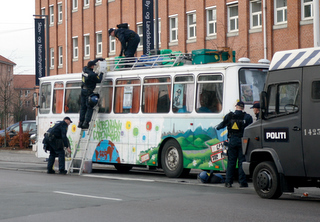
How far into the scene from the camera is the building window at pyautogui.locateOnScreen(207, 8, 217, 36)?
116 feet

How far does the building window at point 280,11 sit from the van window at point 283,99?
20122 mm

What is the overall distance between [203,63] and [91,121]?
4249 mm

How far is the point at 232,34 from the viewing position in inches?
1330

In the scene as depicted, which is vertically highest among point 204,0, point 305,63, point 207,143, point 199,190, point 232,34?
point 204,0

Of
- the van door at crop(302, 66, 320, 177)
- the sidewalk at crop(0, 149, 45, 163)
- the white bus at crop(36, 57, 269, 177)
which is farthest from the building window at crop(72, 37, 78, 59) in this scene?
the van door at crop(302, 66, 320, 177)

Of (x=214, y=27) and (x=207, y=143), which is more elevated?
(x=214, y=27)

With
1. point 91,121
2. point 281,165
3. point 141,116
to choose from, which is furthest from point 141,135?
point 281,165

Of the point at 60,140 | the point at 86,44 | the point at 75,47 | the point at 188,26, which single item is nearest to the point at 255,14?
the point at 188,26

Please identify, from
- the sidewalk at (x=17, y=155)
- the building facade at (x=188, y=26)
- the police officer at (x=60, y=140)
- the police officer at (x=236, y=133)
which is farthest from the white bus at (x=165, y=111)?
the building facade at (x=188, y=26)

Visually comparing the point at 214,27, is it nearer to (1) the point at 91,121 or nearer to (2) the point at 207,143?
(1) the point at 91,121

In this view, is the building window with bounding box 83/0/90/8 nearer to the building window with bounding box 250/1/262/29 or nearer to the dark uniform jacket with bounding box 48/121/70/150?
the building window with bounding box 250/1/262/29

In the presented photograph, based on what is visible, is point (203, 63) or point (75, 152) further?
point (75, 152)

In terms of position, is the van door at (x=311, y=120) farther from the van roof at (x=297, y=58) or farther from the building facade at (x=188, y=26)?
the building facade at (x=188, y=26)

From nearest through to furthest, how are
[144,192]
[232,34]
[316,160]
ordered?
[316,160] → [144,192] → [232,34]
